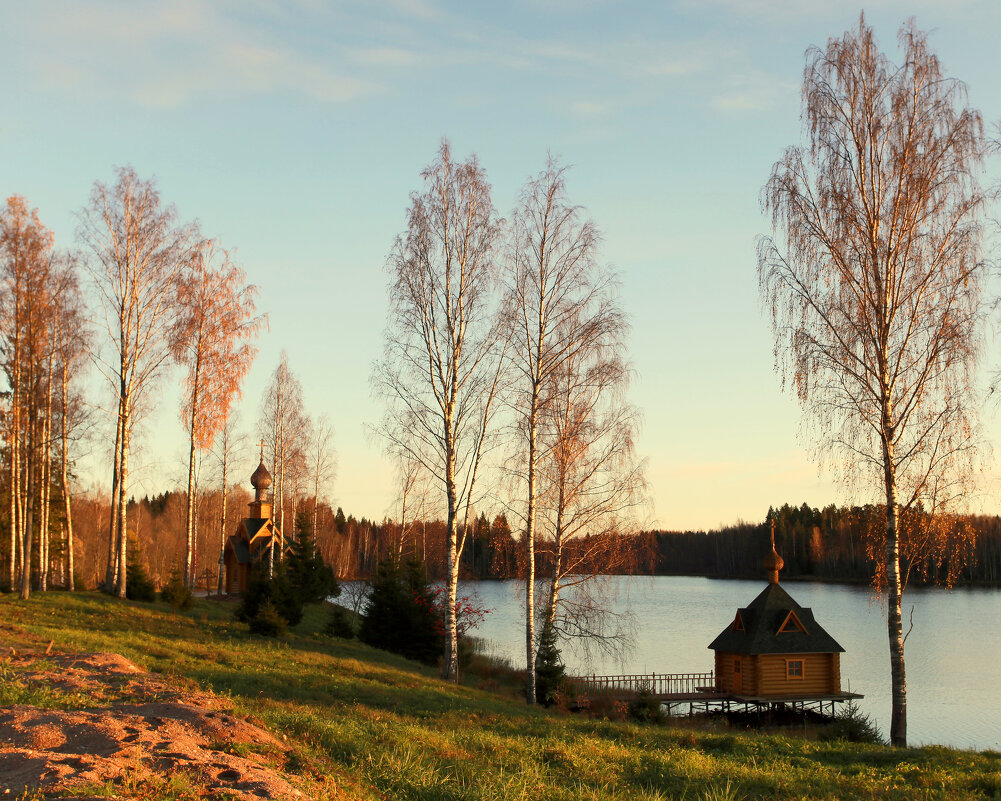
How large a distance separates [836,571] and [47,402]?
115 m

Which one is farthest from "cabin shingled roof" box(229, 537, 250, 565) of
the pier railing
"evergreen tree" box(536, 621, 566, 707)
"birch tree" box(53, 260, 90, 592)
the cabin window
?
the cabin window

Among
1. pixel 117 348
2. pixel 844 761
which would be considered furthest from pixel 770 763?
pixel 117 348

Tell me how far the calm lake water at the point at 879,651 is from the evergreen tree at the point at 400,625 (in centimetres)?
350

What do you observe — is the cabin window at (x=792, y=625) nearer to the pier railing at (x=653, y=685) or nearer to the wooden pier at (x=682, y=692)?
the wooden pier at (x=682, y=692)

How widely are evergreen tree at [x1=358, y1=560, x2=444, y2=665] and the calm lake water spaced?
11.5 ft

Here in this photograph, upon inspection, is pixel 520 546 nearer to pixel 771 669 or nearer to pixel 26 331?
pixel 771 669

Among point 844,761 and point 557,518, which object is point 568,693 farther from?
point 844,761

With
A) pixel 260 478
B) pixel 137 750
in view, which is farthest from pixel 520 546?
pixel 260 478

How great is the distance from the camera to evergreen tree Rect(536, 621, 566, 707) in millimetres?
21578

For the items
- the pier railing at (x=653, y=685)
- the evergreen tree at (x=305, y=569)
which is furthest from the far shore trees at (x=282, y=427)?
the pier railing at (x=653, y=685)

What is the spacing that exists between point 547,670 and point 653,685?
26.4ft

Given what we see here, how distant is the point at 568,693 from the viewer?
22031mm

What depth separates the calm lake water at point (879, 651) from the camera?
2677 centimetres

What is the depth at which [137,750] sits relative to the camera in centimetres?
723
